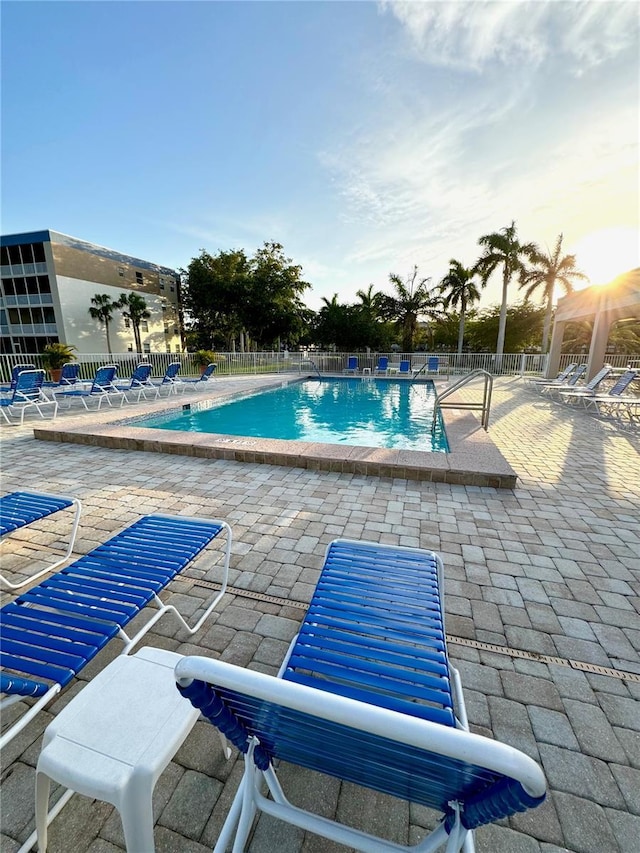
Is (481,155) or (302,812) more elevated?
(481,155)

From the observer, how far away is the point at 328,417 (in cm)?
1066

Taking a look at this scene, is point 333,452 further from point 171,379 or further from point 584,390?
point 584,390

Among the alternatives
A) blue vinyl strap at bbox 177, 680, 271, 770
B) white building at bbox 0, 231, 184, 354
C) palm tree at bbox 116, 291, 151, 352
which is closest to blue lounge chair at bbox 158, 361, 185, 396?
blue vinyl strap at bbox 177, 680, 271, 770

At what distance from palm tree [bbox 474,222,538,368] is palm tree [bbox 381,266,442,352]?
3.60m

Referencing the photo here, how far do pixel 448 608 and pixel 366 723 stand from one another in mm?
1942

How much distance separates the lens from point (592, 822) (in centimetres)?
128

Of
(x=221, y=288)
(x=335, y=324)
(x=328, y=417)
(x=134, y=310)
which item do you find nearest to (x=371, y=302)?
(x=335, y=324)

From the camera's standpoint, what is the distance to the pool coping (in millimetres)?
4363

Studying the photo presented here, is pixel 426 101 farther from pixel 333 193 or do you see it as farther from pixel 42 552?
pixel 42 552

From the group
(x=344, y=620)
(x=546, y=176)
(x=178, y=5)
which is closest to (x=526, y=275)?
(x=546, y=176)

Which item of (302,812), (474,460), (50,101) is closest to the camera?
(302,812)

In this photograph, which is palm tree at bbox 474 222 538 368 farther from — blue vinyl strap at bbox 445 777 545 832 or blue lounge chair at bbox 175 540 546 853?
blue vinyl strap at bbox 445 777 545 832

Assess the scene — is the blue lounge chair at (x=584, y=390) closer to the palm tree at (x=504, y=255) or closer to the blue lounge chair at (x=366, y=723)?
the blue lounge chair at (x=366, y=723)

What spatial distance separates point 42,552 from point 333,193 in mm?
15329
